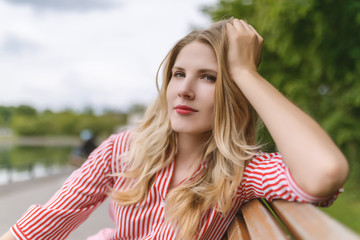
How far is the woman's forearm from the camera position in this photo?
1274 millimetres

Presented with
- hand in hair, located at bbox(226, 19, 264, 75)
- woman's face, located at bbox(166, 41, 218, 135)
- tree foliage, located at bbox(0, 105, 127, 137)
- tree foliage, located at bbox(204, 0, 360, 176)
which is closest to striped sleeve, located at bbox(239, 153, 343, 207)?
woman's face, located at bbox(166, 41, 218, 135)

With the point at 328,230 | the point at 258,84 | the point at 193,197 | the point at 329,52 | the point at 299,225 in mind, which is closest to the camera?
the point at 328,230

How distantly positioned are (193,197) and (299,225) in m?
0.69

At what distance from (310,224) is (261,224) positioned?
0.33m

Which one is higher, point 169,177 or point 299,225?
point 299,225

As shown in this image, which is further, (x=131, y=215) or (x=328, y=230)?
(x=131, y=215)

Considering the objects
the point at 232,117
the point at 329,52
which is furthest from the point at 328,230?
the point at 329,52

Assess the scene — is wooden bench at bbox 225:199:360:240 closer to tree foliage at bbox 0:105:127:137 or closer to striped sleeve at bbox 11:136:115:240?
striped sleeve at bbox 11:136:115:240

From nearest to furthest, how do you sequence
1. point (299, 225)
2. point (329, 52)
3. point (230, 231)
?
point (299, 225), point (230, 231), point (329, 52)

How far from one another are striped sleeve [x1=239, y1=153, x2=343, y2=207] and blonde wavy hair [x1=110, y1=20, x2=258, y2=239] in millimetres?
44

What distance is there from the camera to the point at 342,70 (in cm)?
770

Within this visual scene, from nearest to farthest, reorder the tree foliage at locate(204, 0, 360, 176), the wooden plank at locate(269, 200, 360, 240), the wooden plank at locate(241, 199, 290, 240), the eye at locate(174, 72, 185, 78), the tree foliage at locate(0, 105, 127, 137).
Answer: the wooden plank at locate(269, 200, 360, 240) → the wooden plank at locate(241, 199, 290, 240) → the eye at locate(174, 72, 185, 78) → the tree foliage at locate(204, 0, 360, 176) → the tree foliage at locate(0, 105, 127, 137)

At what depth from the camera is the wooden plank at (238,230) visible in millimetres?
1574

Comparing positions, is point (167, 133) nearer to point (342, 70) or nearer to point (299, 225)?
point (299, 225)
